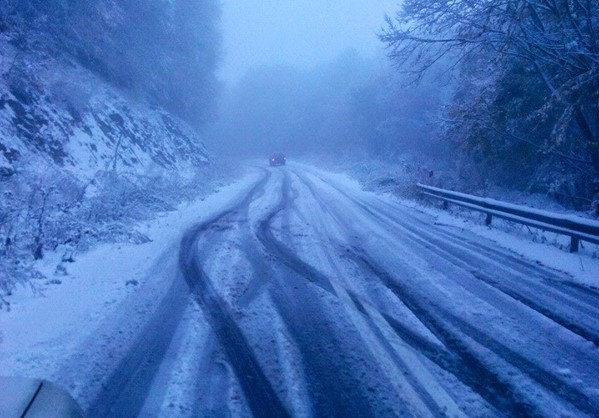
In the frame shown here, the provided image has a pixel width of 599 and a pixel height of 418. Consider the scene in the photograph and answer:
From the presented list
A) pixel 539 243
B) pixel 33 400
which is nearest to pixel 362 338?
pixel 33 400

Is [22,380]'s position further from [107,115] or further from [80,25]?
[80,25]

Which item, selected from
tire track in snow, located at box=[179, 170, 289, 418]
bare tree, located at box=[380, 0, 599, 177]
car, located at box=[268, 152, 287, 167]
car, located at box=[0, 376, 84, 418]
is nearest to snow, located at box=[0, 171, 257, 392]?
tire track in snow, located at box=[179, 170, 289, 418]

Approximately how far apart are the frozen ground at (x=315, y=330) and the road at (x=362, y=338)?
0.8 inches

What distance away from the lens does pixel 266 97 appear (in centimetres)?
8906

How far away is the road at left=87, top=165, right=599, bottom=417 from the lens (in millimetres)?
3568

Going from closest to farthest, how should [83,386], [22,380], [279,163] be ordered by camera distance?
[22,380]
[83,386]
[279,163]

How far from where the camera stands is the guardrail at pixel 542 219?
8.10m

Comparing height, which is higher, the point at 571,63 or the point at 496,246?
the point at 571,63

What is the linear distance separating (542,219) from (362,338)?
664 centimetres

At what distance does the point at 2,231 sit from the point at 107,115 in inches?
562

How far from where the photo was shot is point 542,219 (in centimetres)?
939

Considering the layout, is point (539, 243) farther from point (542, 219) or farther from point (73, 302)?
point (73, 302)

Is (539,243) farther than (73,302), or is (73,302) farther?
(539,243)

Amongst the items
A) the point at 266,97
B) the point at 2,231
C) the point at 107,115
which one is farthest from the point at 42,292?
the point at 266,97
